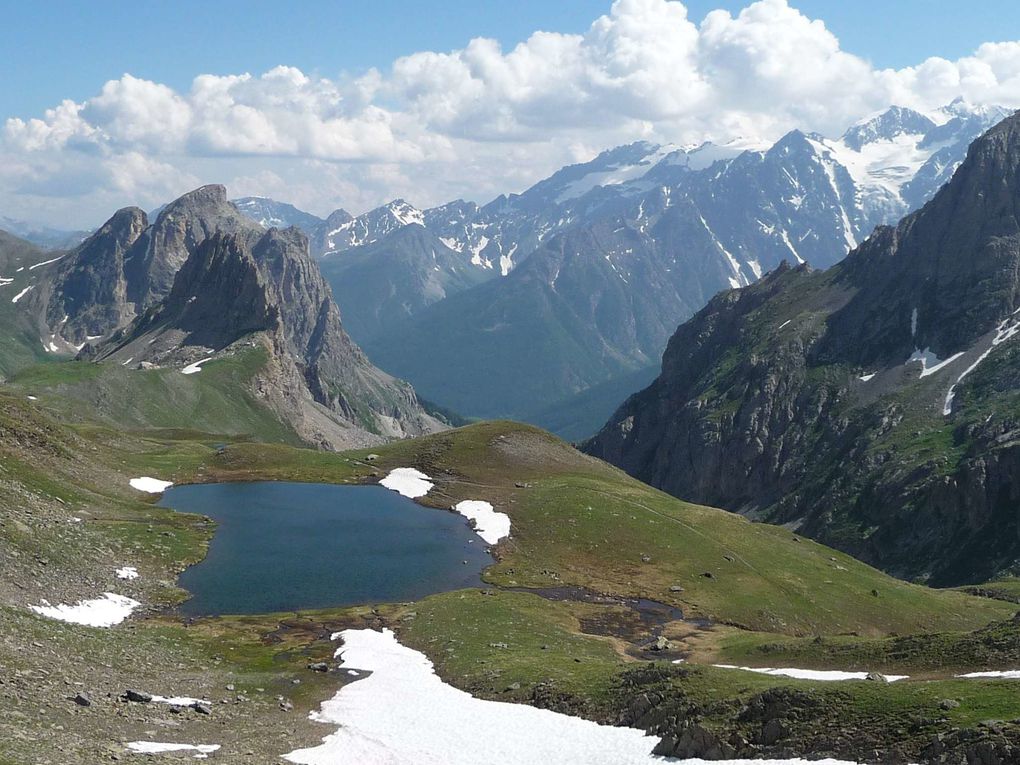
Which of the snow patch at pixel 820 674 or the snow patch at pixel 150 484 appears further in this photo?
the snow patch at pixel 150 484

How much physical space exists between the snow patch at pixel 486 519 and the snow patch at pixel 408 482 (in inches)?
320

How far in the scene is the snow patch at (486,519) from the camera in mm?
100688

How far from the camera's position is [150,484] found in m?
110

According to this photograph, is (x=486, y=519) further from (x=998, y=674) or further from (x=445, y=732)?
(x=998, y=674)

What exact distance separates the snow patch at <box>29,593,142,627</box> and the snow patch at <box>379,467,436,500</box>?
54.3 m

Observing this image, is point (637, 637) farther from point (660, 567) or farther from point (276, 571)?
point (276, 571)

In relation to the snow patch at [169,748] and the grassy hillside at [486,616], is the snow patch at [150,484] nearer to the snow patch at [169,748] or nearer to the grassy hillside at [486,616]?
the grassy hillside at [486,616]


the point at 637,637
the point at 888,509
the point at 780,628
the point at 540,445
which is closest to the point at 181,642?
the point at 637,637

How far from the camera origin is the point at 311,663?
56562mm

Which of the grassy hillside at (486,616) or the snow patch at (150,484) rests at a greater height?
the snow patch at (150,484)

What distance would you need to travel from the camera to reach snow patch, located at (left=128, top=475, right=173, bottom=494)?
107 meters

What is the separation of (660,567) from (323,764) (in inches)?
2412

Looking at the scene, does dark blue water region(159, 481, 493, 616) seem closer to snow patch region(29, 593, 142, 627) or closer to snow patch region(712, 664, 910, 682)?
snow patch region(29, 593, 142, 627)

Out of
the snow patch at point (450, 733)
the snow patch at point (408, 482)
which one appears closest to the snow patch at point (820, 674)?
the snow patch at point (450, 733)
